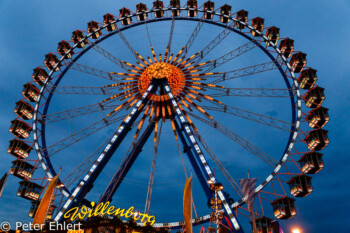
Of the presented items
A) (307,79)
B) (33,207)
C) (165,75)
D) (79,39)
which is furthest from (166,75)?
(33,207)

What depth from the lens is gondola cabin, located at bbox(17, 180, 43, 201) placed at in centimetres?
1947

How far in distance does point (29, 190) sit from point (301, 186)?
19989 millimetres

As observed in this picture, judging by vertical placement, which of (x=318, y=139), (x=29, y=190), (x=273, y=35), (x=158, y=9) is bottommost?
(x=29, y=190)

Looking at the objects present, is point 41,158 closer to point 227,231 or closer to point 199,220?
point 199,220

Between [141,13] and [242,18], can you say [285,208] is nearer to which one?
[242,18]

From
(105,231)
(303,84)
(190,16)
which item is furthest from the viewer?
(190,16)

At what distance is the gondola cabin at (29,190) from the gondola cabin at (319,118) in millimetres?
21863

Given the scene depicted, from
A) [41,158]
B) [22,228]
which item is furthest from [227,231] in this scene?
[41,158]

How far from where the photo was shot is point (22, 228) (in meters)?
15.4

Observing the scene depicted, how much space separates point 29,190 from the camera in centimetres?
1970

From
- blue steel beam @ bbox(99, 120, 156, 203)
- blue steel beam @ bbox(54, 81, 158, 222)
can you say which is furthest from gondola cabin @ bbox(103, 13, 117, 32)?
blue steel beam @ bbox(99, 120, 156, 203)

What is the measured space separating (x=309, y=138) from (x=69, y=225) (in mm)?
17351

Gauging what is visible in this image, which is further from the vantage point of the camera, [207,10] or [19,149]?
[207,10]

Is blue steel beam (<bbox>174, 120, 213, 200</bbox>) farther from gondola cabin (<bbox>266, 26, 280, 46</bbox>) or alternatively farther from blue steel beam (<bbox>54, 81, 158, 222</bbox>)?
gondola cabin (<bbox>266, 26, 280, 46</bbox>)
